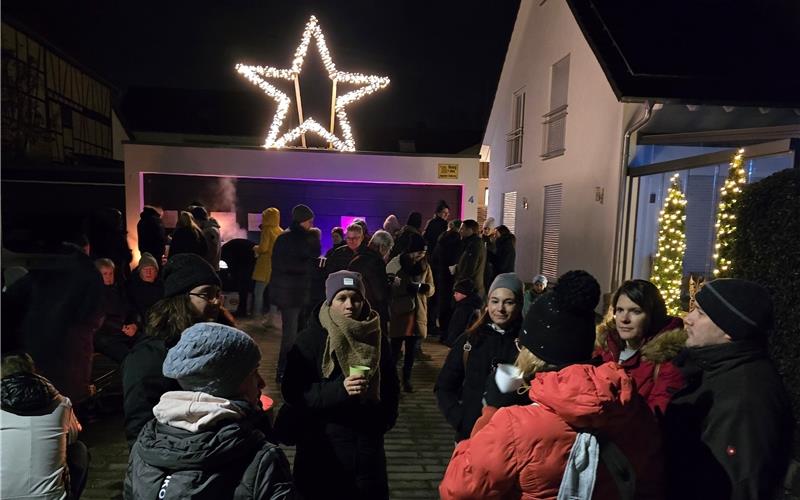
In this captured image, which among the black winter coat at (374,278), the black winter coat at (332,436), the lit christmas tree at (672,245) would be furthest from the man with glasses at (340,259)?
the lit christmas tree at (672,245)

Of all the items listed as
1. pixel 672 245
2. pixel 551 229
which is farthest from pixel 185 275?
pixel 551 229

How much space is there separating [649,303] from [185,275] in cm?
276

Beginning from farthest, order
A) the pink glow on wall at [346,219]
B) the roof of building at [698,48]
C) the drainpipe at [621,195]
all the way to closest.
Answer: the pink glow on wall at [346,219] < the drainpipe at [621,195] < the roof of building at [698,48]

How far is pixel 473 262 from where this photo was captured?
7.34 meters

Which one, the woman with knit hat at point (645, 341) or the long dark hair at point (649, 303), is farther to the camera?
the long dark hair at point (649, 303)

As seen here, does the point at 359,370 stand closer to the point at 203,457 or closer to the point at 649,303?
the point at 203,457

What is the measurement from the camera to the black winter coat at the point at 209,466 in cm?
168

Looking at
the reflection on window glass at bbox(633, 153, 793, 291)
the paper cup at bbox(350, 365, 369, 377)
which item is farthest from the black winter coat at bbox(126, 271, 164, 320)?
the reflection on window glass at bbox(633, 153, 793, 291)

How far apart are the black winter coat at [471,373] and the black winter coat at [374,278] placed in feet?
7.92

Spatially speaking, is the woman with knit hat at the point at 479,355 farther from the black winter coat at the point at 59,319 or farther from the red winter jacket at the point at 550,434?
the black winter coat at the point at 59,319

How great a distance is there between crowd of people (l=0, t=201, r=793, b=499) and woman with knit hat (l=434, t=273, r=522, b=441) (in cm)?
1

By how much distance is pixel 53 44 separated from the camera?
1886cm

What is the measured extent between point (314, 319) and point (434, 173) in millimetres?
10188

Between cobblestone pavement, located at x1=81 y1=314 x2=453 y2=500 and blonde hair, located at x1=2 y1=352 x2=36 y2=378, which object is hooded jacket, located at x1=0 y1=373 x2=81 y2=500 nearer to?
blonde hair, located at x1=2 y1=352 x2=36 y2=378
